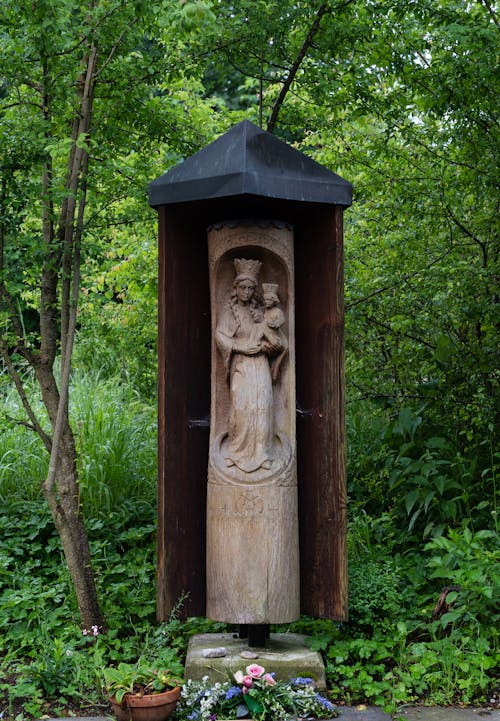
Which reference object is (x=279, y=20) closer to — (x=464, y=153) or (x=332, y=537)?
(x=464, y=153)

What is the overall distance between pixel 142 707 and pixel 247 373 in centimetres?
168

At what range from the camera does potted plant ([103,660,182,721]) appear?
3.78 m

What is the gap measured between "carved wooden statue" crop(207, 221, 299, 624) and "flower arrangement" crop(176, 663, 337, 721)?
0.35 metres

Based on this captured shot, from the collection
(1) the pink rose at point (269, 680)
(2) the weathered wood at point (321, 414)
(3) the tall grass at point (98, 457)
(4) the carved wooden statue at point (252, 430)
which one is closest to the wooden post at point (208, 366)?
(2) the weathered wood at point (321, 414)

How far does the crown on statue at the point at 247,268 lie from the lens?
4.45 m

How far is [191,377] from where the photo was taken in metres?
4.68

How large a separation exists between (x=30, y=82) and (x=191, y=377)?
1.93 m

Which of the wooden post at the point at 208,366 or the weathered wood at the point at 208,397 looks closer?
the wooden post at the point at 208,366

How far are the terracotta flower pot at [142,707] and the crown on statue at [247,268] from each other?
81.6 inches

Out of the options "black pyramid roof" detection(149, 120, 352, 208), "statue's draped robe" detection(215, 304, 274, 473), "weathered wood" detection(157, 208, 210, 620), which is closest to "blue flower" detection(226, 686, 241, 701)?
"weathered wood" detection(157, 208, 210, 620)

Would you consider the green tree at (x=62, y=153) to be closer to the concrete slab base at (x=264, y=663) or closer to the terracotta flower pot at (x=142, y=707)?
the concrete slab base at (x=264, y=663)

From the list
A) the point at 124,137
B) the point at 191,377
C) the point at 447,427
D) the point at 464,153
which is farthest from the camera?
the point at 447,427

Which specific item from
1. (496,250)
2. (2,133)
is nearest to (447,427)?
(496,250)

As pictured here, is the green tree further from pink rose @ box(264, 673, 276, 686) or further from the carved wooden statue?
pink rose @ box(264, 673, 276, 686)
